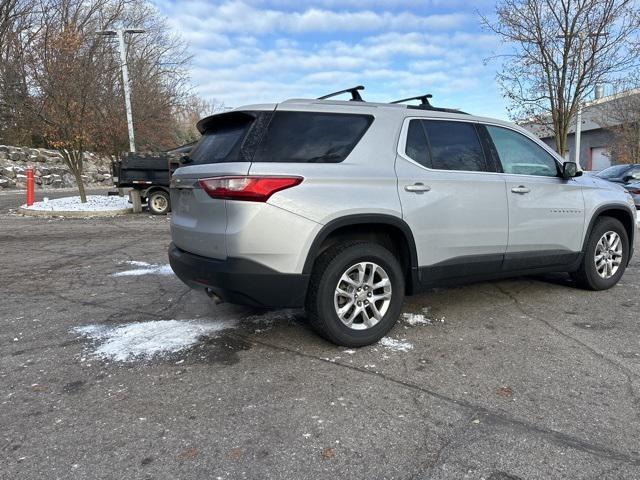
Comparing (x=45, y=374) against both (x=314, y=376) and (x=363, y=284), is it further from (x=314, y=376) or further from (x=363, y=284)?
(x=363, y=284)

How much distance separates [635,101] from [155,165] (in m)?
23.3

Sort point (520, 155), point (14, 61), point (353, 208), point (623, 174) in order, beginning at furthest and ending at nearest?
point (14, 61), point (623, 174), point (520, 155), point (353, 208)

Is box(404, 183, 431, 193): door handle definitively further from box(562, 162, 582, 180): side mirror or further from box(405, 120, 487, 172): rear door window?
box(562, 162, 582, 180): side mirror

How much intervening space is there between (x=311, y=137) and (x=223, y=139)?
699mm

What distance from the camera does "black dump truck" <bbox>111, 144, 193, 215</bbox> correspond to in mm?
14023

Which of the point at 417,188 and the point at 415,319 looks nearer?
the point at 417,188

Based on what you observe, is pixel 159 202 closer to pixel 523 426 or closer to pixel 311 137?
pixel 311 137

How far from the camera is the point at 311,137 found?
383 centimetres

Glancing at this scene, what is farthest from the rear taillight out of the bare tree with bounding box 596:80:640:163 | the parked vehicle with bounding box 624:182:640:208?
the bare tree with bounding box 596:80:640:163

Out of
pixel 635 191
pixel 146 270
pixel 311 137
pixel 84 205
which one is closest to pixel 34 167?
pixel 84 205

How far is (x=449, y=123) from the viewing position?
4.51 m

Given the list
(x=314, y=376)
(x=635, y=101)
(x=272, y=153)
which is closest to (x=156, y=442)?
(x=314, y=376)

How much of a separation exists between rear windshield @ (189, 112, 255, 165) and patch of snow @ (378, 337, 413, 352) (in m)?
1.83

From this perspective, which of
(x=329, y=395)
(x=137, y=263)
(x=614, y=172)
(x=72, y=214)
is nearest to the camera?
(x=329, y=395)
